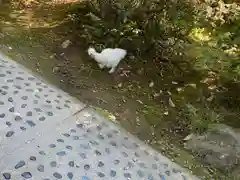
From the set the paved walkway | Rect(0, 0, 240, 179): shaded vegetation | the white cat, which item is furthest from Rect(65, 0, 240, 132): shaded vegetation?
the paved walkway

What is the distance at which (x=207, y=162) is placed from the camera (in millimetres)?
2820

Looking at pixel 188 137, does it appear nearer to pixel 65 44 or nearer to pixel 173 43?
pixel 173 43

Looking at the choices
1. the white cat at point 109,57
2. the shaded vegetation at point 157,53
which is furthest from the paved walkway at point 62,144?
the white cat at point 109,57

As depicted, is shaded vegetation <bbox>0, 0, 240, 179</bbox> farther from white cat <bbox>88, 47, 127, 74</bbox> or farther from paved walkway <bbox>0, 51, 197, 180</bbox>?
paved walkway <bbox>0, 51, 197, 180</bbox>

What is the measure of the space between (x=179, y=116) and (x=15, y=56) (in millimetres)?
1358

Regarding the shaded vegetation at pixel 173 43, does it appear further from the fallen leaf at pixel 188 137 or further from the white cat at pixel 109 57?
the fallen leaf at pixel 188 137

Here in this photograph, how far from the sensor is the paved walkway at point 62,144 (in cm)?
242

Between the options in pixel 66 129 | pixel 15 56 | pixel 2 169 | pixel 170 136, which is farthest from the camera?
pixel 15 56

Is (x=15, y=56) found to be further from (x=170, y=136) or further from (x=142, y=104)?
(x=170, y=136)

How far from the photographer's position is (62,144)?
2.58m

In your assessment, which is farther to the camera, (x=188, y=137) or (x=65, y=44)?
(x=65, y=44)

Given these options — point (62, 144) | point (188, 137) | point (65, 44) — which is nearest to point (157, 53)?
point (65, 44)

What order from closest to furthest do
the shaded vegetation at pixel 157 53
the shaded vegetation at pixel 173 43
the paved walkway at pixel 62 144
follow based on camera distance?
the paved walkway at pixel 62 144 < the shaded vegetation at pixel 157 53 < the shaded vegetation at pixel 173 43

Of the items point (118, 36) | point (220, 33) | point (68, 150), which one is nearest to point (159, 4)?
point (118, 36)
